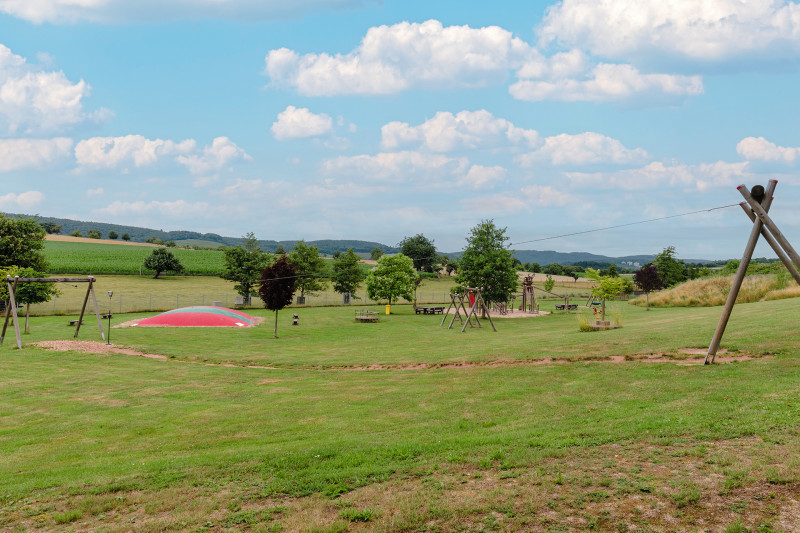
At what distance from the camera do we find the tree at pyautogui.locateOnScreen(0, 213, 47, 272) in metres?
50.6

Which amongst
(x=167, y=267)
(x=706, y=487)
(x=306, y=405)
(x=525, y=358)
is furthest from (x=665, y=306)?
(x=167, y=267)

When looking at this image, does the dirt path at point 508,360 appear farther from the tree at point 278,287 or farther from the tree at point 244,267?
the tree at point 244,267

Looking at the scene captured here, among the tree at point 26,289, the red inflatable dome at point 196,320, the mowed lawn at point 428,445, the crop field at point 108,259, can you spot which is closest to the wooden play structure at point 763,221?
the mowed lawn at point 428,445

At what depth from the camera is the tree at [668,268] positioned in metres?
78.3

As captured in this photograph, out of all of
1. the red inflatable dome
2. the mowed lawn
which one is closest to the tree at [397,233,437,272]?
the red inflatable dome

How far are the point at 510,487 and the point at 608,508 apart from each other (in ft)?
3.96

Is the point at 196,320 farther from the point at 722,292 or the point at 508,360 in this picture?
the point at 722,292

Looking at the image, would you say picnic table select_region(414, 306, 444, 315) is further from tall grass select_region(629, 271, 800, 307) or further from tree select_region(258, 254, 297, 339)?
tall grass select_region(629, 271, 800, 307)

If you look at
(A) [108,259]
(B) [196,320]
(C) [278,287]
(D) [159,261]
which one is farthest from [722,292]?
(A) [108,259]

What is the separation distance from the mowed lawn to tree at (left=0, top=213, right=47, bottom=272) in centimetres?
3884

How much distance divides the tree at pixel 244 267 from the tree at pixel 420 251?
6259cm

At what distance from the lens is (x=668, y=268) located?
3103 inches

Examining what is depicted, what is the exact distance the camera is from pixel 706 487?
634cm

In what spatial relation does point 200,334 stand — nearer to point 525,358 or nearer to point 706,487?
point 525,358
